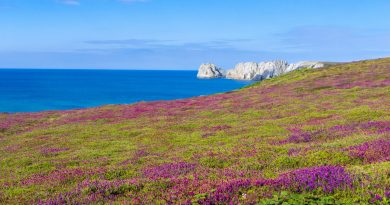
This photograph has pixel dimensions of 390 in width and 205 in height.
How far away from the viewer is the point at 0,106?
129875mm

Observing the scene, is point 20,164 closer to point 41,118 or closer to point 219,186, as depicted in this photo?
point 219,186

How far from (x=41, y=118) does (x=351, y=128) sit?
152 ft

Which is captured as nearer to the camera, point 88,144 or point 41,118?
point 88,144

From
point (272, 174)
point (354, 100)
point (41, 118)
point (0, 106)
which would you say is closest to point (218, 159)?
point (272, 174)

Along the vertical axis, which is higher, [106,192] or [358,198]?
[358,198]

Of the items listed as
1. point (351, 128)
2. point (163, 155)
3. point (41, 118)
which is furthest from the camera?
point (41, 118)

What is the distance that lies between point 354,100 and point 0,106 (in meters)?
121

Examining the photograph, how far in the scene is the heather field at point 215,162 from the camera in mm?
10602

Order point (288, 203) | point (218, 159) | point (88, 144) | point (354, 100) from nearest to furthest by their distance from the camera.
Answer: point (288, 203) < point (218, 159) < point (88, 144) < point (354, 100)

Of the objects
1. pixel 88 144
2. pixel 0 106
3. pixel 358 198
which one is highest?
pixel 358 198

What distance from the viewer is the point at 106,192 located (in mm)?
12266

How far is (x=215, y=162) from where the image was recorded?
17.2 m

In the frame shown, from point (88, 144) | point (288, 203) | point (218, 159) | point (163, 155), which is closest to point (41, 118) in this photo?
Result: point (88, 144)

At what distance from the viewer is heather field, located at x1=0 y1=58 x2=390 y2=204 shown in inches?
A: 417
